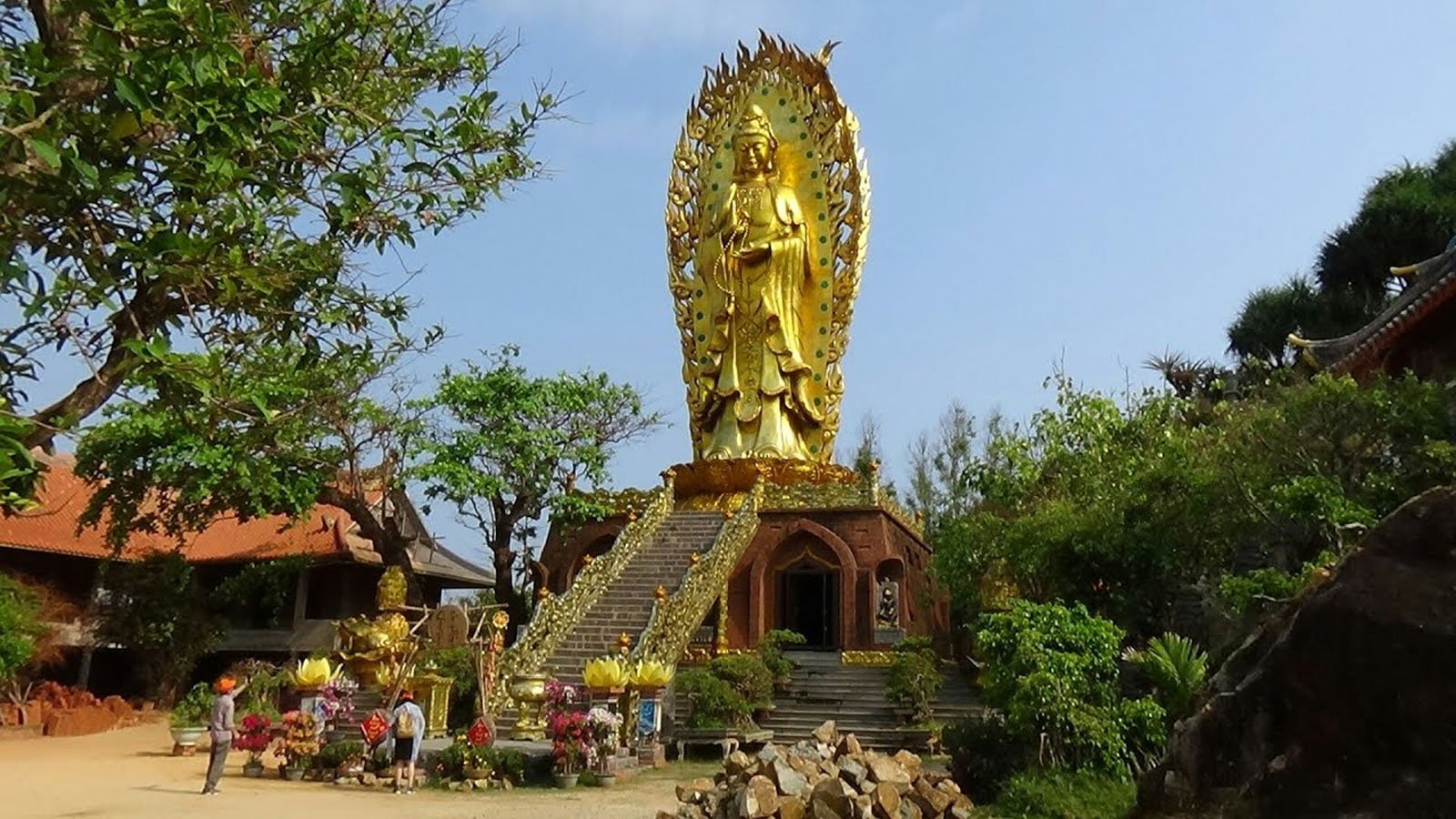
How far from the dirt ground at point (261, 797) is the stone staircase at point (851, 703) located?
6.55ft

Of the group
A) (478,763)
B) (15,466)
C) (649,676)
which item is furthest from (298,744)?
(15,466)

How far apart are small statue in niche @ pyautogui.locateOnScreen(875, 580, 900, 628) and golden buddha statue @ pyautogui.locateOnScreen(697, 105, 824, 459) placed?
4.53 m

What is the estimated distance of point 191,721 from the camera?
51.0 feet

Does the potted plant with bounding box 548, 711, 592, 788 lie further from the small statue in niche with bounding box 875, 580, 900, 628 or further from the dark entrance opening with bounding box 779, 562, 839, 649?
the small statue in niche with bounding box 875, 580, 900, 628

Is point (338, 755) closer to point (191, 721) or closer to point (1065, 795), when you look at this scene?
A: point (191, 721)

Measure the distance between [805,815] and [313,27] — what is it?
16.9 ft

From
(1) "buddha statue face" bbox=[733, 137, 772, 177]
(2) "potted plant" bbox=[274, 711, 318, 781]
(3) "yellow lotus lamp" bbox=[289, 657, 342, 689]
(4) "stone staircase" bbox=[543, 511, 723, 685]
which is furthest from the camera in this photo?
(1) "buddha statue face" bbox=[733, 137, 772, 177]

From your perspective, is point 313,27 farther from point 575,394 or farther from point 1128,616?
point 575,394

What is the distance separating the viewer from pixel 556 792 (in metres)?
10.6

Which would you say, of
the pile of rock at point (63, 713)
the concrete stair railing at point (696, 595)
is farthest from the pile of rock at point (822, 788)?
the pile of rock at point (63, 713)

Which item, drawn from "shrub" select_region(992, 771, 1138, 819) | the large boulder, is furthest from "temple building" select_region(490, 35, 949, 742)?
the large boulder

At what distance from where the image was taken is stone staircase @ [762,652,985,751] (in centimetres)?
1375

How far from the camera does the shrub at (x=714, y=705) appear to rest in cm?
1312

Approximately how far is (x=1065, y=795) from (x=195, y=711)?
1276 centimetres
